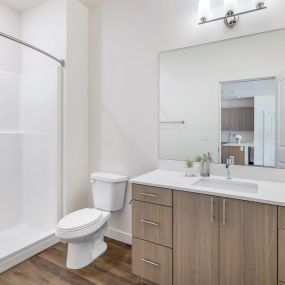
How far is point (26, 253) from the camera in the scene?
2.06m

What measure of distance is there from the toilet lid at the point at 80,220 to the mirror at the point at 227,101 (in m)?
0.86

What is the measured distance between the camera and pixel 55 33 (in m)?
2.42

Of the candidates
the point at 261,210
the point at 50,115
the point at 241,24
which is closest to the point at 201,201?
the point at 261,210

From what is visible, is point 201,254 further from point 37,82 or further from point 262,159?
point 37,82

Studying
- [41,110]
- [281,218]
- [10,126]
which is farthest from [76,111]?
[281,218]

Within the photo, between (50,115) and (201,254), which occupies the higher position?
(50,115)

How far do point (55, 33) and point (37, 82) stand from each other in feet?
1.94

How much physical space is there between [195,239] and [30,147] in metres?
2.18

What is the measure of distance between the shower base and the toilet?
0.42m

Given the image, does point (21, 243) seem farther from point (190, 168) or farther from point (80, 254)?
point (190, 168)

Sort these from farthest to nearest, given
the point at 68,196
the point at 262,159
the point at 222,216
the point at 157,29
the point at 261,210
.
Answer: the point at 68,196 < the point at 157,29 < the point at 262,159 < the point at 222,216 < the point at 261,210

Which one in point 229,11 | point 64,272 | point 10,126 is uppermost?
point 229,11

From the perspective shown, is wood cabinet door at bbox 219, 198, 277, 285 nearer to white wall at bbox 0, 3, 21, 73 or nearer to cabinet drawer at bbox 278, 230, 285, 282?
cabinet drawer at bbox 278, 230, 285, 282

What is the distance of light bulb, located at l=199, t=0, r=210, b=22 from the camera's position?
5.91 feet
